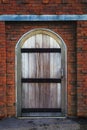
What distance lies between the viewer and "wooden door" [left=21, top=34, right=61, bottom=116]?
731 cm

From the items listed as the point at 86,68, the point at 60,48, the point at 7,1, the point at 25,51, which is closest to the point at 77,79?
the point at 86,68

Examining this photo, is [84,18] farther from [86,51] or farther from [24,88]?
[24,88]

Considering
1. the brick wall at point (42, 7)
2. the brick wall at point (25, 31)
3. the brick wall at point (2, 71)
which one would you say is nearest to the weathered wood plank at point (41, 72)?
the brick wall at point (25, 31)

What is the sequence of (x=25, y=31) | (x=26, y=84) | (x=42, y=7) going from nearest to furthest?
(x=42, y=7), (x=25, y=31), (x=26, y=84)

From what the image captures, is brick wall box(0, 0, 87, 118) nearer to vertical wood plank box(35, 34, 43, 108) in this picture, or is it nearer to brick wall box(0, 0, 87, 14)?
brick wall box(0, 0, 87, 14)

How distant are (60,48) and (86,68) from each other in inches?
29.6

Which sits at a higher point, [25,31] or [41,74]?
[25,31]

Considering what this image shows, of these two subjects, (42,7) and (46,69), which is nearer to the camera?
(42,7)

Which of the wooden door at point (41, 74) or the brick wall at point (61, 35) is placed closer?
the brick wall at point (61, 35)

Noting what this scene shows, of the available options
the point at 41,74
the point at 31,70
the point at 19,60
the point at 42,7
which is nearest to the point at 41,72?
the point at 41,74

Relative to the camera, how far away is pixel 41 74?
24.1 ft

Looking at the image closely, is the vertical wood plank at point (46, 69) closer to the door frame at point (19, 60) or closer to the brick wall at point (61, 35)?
the door frame at point (19, 60)

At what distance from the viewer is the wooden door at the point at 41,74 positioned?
731 centimetres

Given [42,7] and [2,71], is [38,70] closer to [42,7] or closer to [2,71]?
[2,71]
